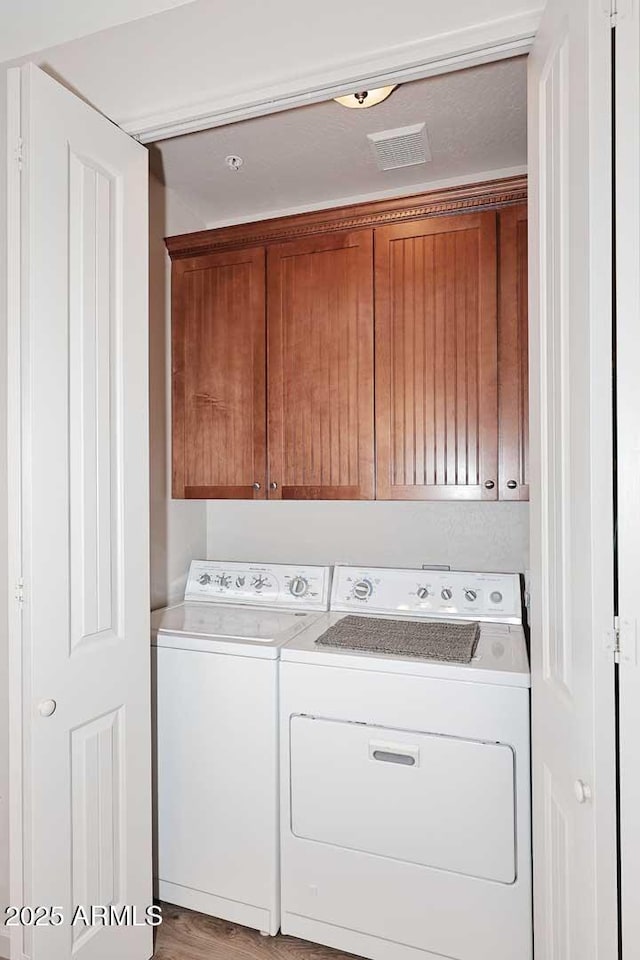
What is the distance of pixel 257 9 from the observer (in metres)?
1.41

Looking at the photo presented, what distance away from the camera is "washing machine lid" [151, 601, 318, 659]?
73.4 inches

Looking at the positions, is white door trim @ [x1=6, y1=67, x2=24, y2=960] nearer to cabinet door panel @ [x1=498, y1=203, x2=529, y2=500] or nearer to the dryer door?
the dryer door

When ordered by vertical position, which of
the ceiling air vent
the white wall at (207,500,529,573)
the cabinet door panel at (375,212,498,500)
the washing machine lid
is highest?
the ceiling air vent

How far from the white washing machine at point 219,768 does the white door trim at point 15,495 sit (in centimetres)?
65

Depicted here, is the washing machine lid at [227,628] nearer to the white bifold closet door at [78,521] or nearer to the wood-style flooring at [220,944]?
the white bifold closet door at [78,521]

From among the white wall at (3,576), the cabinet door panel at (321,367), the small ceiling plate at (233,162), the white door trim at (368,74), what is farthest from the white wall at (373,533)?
the white door trim at (368,74)

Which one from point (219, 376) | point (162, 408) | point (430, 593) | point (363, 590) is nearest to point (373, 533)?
point (363, 590)

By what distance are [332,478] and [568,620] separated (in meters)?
1.23

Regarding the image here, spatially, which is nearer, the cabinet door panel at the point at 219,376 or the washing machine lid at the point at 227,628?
the washing machine lid at the point at 227,628

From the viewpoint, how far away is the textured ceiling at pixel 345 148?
70.7 inches

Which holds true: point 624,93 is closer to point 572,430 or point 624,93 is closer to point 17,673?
point 572,430

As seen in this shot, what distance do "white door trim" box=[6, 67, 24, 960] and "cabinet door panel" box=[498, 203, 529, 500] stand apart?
1435 millimetres

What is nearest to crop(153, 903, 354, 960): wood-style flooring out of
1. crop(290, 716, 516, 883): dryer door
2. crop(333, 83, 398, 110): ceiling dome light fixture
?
crop(290, 716, 516, 883): dryer door

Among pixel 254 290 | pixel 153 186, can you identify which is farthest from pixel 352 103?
pixel 153 186
